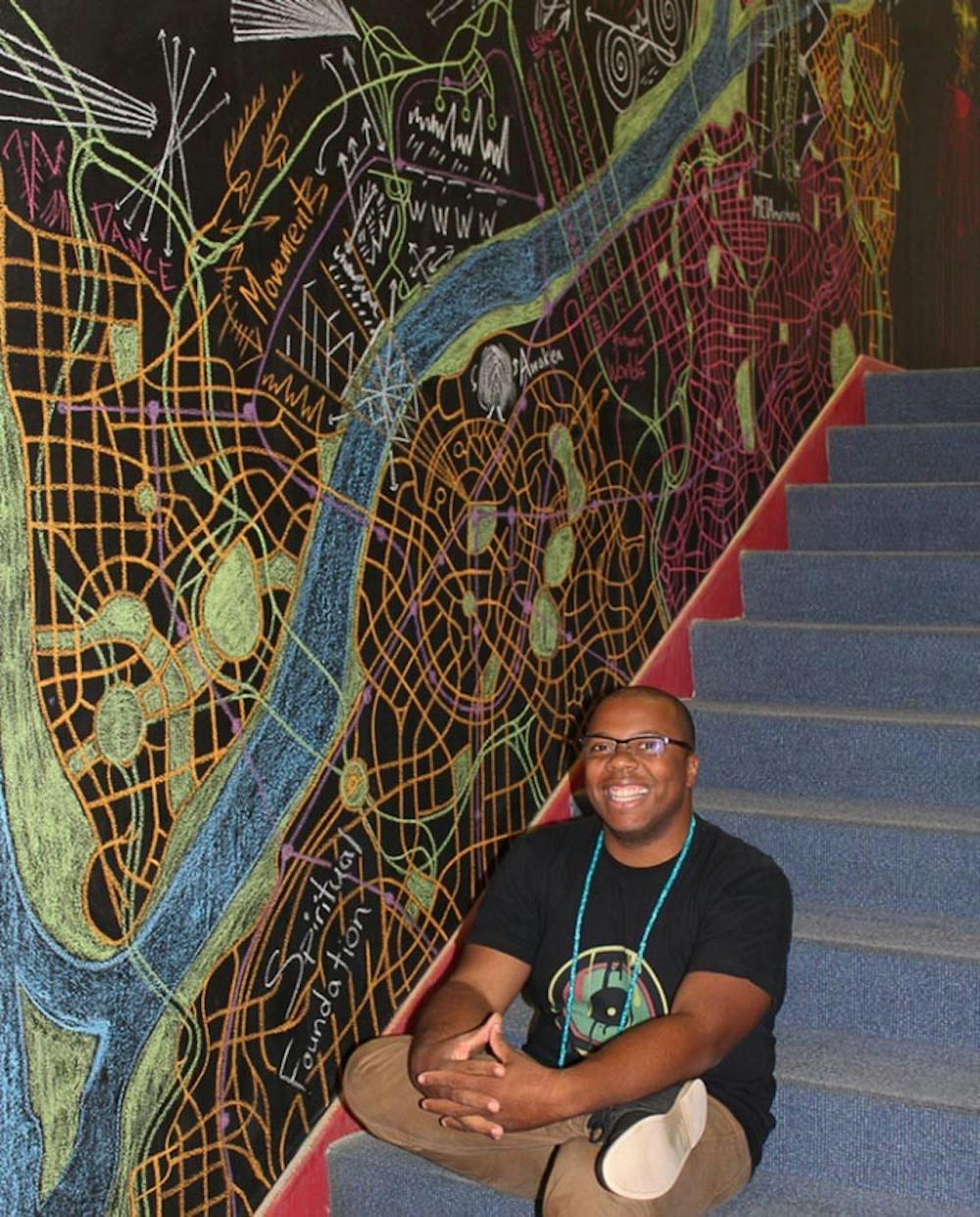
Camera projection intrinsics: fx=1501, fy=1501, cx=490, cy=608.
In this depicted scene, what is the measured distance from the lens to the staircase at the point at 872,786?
2.43 meters

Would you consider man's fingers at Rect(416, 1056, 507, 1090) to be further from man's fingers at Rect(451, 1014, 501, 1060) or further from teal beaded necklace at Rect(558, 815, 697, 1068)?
teal beaded necklace at Rect(558, 815, 697, 1068)

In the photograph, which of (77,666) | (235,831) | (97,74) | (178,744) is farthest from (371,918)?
(97,74)

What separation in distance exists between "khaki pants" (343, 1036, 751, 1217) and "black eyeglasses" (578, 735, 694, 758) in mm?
532

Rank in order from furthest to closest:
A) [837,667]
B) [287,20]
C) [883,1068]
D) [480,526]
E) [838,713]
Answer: [837,667], [838,713], [480,526], [883,1068], [287,20]

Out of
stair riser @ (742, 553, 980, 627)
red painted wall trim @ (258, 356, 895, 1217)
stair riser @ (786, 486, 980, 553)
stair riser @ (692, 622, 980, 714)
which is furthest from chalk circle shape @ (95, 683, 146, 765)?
stair riser @ (786, 486, 980, 553)

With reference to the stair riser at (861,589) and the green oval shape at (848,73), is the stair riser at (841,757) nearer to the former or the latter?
the stair riser at (861,589)

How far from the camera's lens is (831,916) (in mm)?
2912

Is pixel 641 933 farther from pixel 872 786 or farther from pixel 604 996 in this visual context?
pixel 872 786

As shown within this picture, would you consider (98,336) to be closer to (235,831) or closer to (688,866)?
(235,831)

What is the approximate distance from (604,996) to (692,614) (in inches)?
63.3

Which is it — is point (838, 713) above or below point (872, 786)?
above

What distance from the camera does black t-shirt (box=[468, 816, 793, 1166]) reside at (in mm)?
2252

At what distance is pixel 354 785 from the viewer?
261 cm

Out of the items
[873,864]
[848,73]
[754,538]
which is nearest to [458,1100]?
[873,864]
